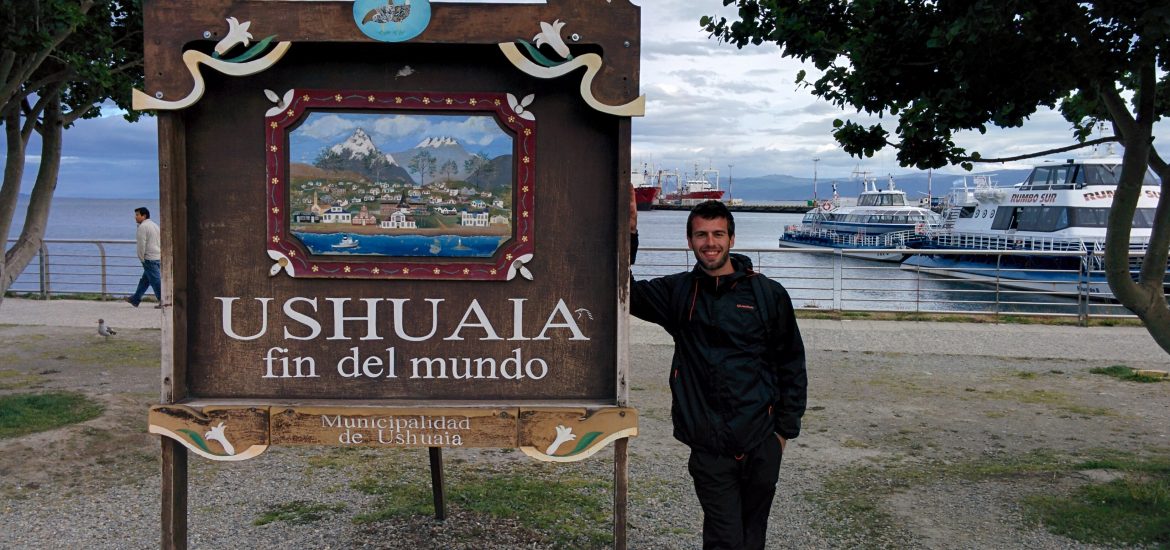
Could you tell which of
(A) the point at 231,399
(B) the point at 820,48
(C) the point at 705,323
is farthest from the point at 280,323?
(B) the point at 820,48

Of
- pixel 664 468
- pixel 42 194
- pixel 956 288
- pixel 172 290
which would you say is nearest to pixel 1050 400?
pixel 664 468

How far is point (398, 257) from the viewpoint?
383 centimetres

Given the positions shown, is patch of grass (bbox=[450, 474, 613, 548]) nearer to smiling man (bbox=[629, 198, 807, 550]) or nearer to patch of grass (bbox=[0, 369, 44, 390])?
smiling man (bbox=[629, 198, 807, 550])

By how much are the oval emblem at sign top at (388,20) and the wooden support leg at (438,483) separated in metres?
2.46

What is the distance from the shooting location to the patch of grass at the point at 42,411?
688 cm

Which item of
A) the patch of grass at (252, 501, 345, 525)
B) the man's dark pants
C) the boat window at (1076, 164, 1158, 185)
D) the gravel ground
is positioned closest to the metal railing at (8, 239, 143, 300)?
the gravel ground

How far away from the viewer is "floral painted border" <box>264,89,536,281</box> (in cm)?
376

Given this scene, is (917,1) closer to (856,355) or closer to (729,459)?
(729,459)

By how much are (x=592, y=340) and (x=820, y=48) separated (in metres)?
3.33

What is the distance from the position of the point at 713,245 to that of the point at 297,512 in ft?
10.6

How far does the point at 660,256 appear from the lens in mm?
46500

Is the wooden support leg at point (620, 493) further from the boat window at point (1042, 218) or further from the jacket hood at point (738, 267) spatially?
the boat window at point (1042, 218)

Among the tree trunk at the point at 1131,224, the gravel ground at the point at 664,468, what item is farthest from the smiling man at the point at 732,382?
the tree trunk at the point at 1131,224

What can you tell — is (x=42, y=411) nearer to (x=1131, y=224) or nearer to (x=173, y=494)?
(x=173, y=494)
